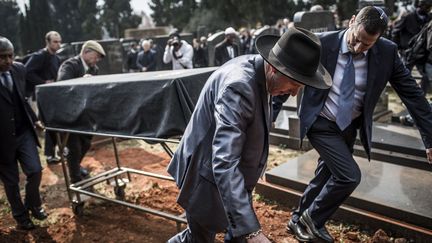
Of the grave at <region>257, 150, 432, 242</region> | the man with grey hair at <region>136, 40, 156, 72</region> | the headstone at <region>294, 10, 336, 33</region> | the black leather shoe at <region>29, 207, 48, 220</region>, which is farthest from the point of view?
the man with grey hair at <region>136, 40, 156, 72</region>

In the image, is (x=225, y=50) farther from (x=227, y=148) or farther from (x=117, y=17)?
(x=117, y=17)

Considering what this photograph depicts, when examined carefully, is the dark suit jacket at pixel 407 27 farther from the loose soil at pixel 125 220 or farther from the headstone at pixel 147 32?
the headstone at pixel 147 32

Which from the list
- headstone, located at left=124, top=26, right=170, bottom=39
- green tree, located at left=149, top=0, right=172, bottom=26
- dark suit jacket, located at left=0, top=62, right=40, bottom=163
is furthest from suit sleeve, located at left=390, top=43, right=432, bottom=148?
green tree, located at left=149, top=0, right=172, bottom=26

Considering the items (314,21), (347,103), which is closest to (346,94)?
(347,103)

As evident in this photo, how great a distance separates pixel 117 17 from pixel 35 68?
126 ft

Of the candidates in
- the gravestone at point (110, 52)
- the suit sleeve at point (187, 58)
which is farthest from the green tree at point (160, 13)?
the suit sleeve at point (187, 58)

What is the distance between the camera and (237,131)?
1.61 meters

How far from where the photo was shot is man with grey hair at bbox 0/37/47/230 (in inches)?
145

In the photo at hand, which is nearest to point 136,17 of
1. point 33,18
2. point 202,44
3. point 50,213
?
point 33,18

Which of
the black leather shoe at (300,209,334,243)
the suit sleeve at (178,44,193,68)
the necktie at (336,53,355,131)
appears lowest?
the black leather shoe at (300,209,334,243)

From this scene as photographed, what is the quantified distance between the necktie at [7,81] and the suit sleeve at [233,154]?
2955 mm

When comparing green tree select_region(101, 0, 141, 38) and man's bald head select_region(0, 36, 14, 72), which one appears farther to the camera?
green tree select_region(101, 0, 141, 38)

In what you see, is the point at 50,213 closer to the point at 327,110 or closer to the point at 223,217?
the point at 223,217

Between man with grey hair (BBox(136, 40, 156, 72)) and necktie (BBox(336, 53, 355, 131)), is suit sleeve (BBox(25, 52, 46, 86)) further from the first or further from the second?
man with grey hair (BBox(136, 40, 156, 72))
